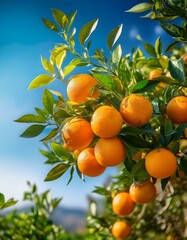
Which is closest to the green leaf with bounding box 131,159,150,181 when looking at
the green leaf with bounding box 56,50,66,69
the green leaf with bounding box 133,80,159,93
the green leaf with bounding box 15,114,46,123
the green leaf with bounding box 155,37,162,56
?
the green leaf with bounding box 133,80,159,93

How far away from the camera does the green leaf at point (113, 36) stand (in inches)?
53.7

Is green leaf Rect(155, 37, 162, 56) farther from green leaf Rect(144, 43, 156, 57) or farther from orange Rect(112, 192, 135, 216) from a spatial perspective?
orange Rect(112, 192, 135, 216)

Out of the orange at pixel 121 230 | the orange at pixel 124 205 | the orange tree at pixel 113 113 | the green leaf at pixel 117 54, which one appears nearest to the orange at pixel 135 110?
the orange tree at pixel 113 113

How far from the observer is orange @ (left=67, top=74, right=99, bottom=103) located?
1.23 meters

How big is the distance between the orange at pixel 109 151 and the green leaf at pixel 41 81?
35 centimetres

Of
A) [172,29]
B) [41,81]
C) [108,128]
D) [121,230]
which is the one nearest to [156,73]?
[172,29]

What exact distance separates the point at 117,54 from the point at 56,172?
0.48 metres

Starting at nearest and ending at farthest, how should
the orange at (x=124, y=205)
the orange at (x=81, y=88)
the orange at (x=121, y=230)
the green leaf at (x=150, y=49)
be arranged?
1. the orange at (x=81, y=88)
2. the orange at (x=124, y=205)
3. the green leaf at (x=150, y=49)
4. the orange at (x=121, y=230)

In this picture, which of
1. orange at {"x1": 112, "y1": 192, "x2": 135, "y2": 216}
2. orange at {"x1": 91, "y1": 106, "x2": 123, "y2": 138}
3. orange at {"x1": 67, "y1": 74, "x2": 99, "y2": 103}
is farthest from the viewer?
orange at {"x1": 112, "y1": 192, "x2": 135, "y2": 216}

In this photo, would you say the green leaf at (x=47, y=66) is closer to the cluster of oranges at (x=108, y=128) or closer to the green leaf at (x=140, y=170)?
the cluster of oranges at (x=108, y=128)

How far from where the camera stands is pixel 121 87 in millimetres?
1237

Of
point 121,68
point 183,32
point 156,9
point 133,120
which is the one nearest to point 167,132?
point 133,120

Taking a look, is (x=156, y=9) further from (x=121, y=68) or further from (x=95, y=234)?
(x=95, y=234)

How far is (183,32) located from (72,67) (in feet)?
1.40
